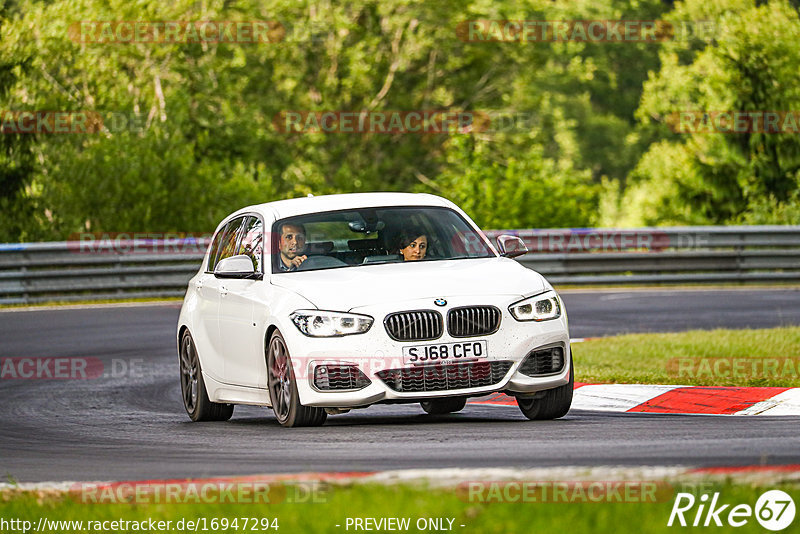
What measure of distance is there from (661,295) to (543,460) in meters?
18.5

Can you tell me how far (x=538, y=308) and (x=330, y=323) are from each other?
141 cm

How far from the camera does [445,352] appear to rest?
9297mm

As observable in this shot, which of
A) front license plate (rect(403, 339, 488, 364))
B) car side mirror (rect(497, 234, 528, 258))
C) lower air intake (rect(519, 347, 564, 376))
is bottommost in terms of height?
lower air intake (rect(519, 347, 564, 376))

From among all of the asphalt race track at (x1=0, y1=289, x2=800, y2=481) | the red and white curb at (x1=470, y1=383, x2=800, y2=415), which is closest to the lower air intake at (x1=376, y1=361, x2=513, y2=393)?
A: the asphalt race track at (x1=0, y1=289, x2=800, y2=481)

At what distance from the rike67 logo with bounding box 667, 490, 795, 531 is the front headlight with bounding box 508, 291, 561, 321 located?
3.83 metres

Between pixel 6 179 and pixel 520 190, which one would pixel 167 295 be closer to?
pixel 6 179

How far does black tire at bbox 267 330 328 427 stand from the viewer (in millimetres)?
9625

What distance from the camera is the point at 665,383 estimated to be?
40.9 ft

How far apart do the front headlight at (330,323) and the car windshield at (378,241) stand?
0.92 meters

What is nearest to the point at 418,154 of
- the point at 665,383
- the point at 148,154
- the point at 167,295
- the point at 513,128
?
the point at 513,128

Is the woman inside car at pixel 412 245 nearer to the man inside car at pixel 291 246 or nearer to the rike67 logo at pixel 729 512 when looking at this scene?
the man inside car at pixel 291 246

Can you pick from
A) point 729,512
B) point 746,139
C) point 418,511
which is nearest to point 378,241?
point 418,511

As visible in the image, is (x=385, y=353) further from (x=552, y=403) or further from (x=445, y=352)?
(x=552, y=403)

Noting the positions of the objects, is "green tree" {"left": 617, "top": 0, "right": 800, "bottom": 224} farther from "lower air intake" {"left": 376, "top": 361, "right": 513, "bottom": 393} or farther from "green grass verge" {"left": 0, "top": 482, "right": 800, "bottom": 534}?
"green grass verge" {"left": 0, "top": 482, "right": 800, "bottom": 534}
